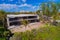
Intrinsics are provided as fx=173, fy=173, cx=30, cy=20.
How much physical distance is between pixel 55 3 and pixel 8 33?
867 millimetres

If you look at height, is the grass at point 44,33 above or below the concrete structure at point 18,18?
below

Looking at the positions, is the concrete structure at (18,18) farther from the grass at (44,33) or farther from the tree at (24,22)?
the grass at (44,33)

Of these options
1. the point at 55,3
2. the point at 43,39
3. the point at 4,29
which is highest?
the point at 55,3

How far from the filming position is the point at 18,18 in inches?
105

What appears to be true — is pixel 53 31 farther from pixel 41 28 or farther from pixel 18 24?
pixel 18 24

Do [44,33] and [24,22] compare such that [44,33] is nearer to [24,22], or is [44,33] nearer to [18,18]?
[24,22]

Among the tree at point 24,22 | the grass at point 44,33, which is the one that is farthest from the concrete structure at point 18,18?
the grass at point 44,33

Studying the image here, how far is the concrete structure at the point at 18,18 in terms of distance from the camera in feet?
8.63

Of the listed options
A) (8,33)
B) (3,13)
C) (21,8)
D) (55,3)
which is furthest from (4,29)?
(55,3)

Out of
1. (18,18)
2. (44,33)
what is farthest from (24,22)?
(44,33)

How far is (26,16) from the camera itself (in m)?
2.67

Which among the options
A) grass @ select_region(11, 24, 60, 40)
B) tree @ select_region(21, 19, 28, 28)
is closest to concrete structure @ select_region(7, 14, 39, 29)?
tree @ select_region(21, 19, 28, 28)

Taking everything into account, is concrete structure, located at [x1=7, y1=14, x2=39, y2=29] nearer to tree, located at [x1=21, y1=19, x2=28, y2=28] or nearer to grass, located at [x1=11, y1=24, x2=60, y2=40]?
tree, located at [x1=21, y1=19, x2=28, y2=28]

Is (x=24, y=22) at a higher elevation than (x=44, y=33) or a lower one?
higher
